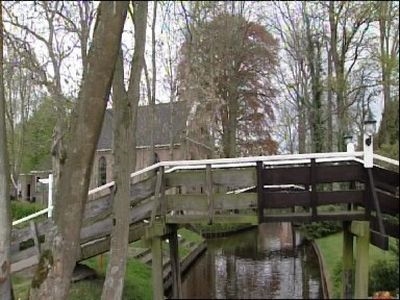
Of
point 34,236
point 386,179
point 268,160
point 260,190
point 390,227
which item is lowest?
point 34,236

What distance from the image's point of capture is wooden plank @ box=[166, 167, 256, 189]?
6.55 m

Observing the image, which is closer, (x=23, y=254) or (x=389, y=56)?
(x=23, y=254)

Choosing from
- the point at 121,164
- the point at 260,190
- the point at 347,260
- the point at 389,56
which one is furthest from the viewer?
the point at 389,56

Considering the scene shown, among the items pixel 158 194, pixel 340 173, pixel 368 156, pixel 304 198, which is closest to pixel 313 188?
pixel 304 198

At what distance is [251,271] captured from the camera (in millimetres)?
8344

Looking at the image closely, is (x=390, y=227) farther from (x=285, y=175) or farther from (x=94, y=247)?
(x=94, y=247)

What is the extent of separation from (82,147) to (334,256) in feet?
28.8

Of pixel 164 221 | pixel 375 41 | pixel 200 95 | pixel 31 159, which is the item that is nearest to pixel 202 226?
pixel 164 221

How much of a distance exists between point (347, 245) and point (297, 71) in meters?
3.46

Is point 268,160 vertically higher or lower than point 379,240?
higher

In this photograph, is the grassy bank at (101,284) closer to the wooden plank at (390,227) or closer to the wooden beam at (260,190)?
the wooden beam at (260,190)

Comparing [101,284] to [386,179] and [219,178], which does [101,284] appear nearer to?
[219,178]

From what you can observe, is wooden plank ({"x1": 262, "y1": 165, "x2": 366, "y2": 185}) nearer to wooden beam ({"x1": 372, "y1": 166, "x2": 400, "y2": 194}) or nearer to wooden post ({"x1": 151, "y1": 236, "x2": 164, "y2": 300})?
wooden beam ({"x1": 372, "y1": 166, "x2": 400, "y2": 194})

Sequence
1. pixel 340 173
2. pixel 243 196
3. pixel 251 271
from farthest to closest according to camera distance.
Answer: pixel 251 271 → pixel 243 196 → pixel 340 173
